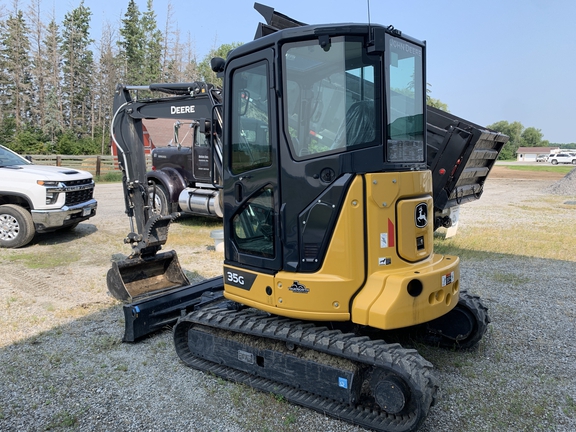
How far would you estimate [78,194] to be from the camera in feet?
30.6

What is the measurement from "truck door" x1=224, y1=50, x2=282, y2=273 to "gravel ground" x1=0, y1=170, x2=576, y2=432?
1191 millimetres

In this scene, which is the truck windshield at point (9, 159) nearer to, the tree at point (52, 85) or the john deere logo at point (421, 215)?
the john deere logo at point (421, 215)

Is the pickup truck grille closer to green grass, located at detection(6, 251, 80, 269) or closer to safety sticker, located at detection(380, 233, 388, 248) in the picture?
green grass, located at detection(6, 251, 80, 269)

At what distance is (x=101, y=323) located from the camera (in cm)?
523

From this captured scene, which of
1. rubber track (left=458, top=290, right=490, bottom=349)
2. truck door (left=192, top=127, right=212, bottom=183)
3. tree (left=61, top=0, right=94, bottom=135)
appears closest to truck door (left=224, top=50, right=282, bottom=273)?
rubber track (left=458, top=290, right=490, bottom=349)

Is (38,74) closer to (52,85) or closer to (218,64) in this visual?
(52,85)

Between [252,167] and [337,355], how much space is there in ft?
5.48

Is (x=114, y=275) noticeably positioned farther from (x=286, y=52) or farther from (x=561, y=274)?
(x=561, y=274)

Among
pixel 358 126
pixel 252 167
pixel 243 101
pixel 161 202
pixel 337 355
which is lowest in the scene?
pixel 337 355

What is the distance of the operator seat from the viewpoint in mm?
3301

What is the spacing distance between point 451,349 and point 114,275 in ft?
13.6

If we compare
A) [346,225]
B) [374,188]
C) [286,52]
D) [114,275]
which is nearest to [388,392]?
[346,225]

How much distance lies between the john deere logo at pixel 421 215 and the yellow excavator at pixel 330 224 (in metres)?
0.02

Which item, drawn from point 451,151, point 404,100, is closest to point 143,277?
point 404,100
